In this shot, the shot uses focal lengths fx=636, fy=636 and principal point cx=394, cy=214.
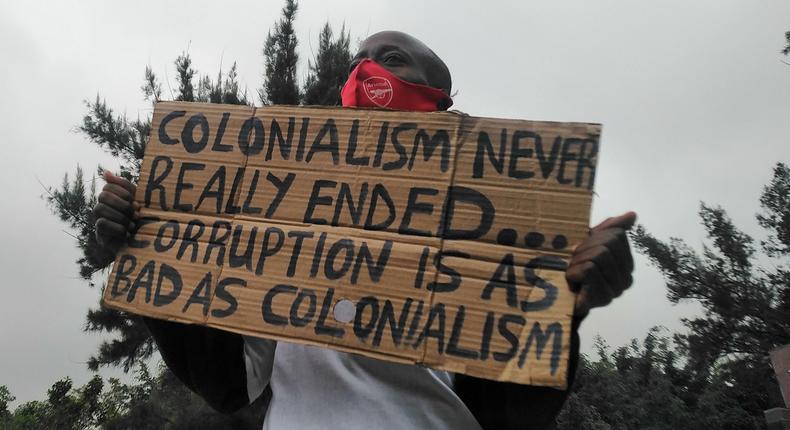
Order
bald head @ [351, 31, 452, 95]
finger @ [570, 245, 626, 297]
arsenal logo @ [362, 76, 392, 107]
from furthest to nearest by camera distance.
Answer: bald head @ [351, 31, 452, 95] < arsenal logo @ [362, 76, 392, 107] < finger @ [570, 245, 626, 297]

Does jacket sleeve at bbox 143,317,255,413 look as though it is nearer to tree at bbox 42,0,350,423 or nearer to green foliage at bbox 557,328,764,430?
tree at bbox 42,0,350,423

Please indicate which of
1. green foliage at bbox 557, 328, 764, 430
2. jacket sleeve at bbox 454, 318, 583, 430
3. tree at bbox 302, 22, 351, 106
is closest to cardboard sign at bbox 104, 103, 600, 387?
jacket sleeve at bbox 454, 318, 583, 430

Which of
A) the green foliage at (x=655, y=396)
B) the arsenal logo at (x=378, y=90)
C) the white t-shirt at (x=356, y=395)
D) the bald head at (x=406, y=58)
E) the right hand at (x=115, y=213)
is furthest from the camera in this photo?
the green foliage at (x=655, y=396)

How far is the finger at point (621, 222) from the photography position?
147 cm

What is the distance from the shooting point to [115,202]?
1835 millimetres

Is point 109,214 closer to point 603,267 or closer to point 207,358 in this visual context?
point 207,358

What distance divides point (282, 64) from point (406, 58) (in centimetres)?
663

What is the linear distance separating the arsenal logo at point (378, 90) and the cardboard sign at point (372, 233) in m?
0.27

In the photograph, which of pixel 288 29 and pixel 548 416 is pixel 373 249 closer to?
pixel 548 416

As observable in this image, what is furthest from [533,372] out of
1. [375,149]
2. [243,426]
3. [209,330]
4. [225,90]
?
[225,90]

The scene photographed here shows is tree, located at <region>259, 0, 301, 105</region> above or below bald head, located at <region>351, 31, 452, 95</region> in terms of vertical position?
above

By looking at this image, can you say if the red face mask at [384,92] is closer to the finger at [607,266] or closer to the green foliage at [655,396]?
the finger at [607,266]

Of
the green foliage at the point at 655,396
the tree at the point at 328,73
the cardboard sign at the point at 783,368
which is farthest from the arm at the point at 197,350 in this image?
the green foliage at the point at 655,396

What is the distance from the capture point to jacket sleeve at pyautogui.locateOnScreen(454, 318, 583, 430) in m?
1.68
